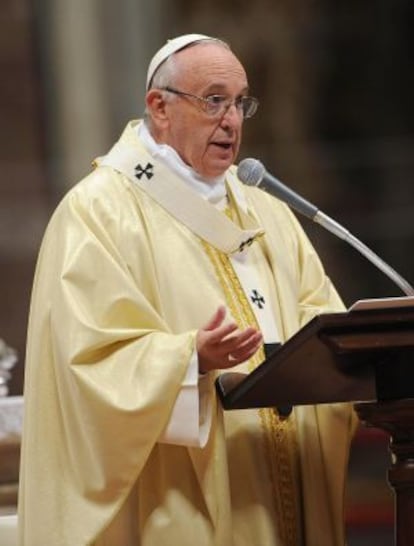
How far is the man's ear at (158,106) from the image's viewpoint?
488 centimetres

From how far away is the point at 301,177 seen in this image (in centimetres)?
1214

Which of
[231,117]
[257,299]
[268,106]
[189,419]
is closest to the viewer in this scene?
[189,419]

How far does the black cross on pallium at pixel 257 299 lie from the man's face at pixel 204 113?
0.35m

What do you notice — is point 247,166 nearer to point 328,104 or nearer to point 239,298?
point 239,298

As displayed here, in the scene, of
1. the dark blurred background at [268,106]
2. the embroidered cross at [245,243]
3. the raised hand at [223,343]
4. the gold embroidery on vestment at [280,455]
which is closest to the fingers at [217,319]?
the raised hand at [223,343]

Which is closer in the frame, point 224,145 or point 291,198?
point 291,198

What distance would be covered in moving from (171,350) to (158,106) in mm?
762

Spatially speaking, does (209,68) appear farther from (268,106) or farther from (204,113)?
(268,106)

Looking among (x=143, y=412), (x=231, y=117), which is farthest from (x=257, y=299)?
(x=143, y=412)

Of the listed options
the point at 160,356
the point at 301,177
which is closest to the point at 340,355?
the point at 160,356

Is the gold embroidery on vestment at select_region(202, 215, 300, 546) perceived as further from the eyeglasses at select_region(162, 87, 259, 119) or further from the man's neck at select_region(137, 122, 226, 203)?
the eyeglasses at select_region(162, 87, 259, 119)

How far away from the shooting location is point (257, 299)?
16.2 feet

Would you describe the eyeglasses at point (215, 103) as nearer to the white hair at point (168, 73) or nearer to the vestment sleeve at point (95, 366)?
the white hair at point (168, 73)

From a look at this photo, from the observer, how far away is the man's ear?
16.0 feet
